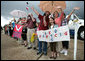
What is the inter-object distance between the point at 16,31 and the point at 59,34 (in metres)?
2.66

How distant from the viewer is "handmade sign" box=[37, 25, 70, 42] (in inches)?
127

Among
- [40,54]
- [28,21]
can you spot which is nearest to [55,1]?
[28,21]

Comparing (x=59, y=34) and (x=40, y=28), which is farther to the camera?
(x=40, y=28)

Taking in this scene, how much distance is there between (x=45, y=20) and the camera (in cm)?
370

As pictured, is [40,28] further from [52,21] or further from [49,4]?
[49,4]

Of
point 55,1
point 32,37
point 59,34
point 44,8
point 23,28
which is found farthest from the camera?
point 23,28

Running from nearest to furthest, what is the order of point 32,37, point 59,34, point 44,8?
1. point 59,34
2. point 44,8
3. point 32,37

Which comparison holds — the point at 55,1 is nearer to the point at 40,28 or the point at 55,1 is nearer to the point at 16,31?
the point at 40,28

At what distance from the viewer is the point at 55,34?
3.47 m

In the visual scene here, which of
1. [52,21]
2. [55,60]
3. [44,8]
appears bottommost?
[55,60]

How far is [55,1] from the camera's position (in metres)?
3.85

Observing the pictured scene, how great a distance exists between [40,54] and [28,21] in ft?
5.10

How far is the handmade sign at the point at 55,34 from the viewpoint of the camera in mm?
3236

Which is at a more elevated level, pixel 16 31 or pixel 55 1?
pixel 55 1
